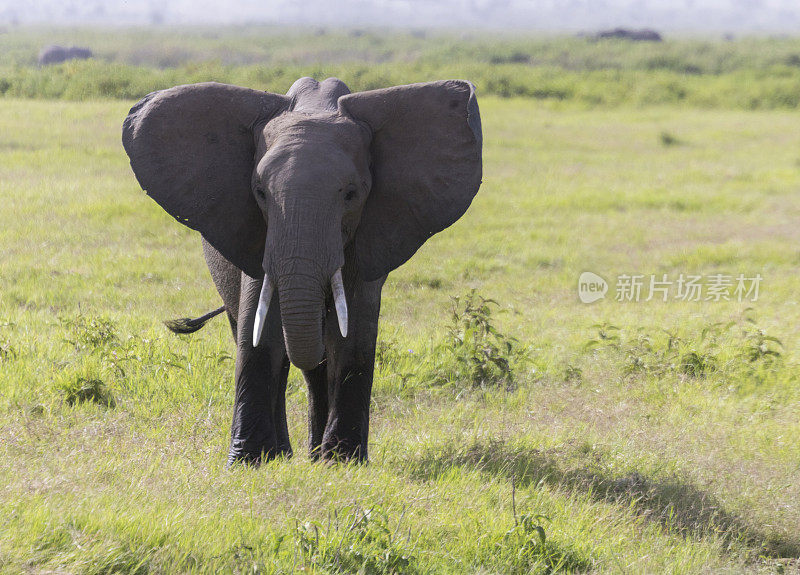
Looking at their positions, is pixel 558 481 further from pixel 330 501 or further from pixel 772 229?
pixel 772 229

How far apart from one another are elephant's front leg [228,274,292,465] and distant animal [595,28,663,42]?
246ft

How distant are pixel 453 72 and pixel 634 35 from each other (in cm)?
4495

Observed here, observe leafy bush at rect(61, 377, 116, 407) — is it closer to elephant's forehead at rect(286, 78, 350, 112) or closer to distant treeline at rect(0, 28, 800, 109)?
elephant's forehead at rect(286, 78, 350, 112)

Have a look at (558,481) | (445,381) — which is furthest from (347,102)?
(445,381)

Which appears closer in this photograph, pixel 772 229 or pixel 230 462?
pixel 230 462

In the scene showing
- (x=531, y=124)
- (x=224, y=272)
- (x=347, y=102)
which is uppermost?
(x=347, y=102)

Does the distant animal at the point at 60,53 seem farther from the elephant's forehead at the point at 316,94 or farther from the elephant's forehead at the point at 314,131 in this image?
the elephant's forehead at the point at 314,131

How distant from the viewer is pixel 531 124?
2602 cm

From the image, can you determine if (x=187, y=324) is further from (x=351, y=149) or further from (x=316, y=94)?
(x=351, y=149)

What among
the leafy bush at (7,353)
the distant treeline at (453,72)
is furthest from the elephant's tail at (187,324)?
the distant treeline at (453,72)

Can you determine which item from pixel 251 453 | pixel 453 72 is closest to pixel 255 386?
pixel 251 453

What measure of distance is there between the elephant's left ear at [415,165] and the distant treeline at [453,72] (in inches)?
546

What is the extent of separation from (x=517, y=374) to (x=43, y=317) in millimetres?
3858

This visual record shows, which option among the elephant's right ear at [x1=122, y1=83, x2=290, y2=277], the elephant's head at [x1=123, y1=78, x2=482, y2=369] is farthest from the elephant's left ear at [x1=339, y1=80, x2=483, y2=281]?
the elephant's right ear at [x1=122, y1=83, x2=290, y2=277]
